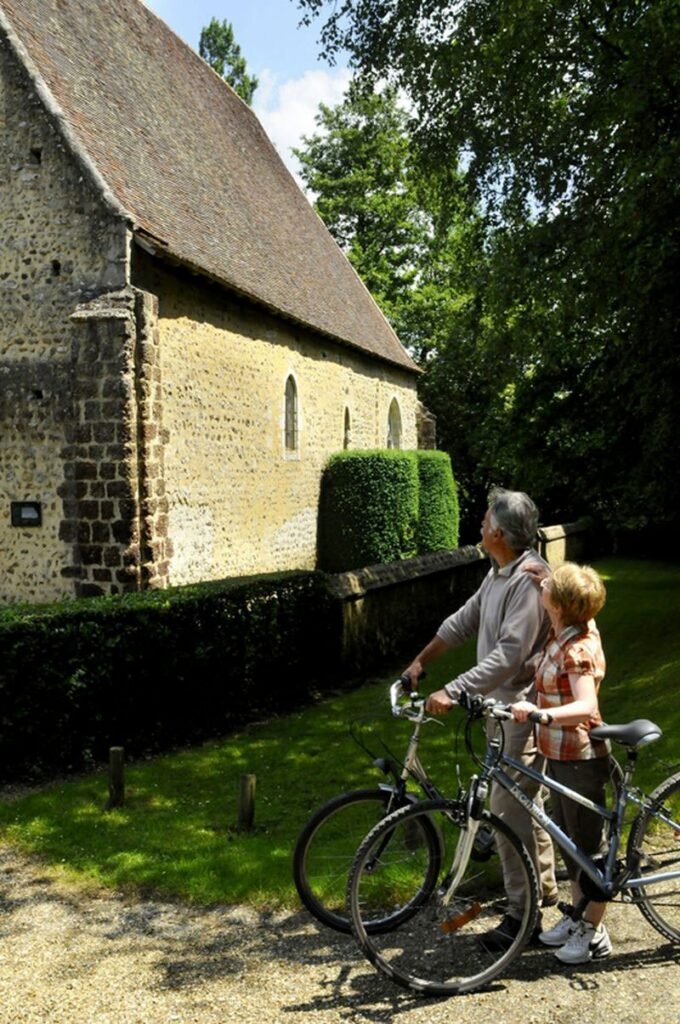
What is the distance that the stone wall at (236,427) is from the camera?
1343cm

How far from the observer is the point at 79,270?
12281 millimetres

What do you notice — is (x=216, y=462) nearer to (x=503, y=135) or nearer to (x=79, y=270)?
(x=79, y=270)

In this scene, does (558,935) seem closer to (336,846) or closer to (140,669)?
(336,846)

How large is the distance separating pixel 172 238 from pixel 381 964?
437 inches

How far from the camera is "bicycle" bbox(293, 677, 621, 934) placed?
4340mm

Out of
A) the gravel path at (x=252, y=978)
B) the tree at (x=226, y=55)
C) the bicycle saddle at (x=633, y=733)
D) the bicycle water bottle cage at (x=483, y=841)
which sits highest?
the tree at (x=226, y=55)

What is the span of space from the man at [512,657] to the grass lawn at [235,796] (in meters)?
1.49

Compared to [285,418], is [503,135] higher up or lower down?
higher up

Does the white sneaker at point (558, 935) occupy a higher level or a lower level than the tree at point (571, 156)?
lower

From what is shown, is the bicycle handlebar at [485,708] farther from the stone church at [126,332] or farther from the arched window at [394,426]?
the arched window at [394,426]

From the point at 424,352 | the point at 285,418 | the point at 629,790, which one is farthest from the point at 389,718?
the point at 424,352

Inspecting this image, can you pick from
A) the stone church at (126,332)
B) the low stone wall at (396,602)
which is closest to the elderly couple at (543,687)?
the low stone wall at (396,602)

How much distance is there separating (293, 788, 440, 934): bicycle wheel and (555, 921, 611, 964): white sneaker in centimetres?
67

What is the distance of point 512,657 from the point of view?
4277mm
